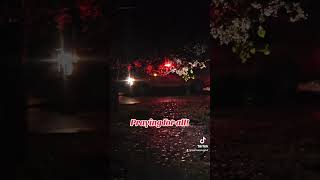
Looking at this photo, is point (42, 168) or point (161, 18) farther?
point (42, 168)

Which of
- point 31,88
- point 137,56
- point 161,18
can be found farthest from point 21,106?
point 161,18

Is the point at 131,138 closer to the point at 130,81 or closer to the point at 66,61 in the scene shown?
the point at 130,81

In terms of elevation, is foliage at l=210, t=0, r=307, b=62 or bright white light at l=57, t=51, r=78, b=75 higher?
foliage at l=210, t=0, r=307, b=62

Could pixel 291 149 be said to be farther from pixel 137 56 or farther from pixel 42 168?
pixel 42 168

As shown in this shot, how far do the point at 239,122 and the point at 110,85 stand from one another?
988 millimetres

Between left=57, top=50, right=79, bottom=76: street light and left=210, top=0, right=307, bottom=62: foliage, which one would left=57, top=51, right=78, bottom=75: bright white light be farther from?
left=210, top=0, right=307, bottom=62: foliage

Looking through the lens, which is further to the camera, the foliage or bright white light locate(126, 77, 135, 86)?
bright white light locate(126, 77, 135, 86)

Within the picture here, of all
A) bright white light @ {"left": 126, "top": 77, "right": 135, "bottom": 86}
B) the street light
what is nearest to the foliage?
bright white light @ {"left": 126, "top": 77, "right": 135, "bottom": 86}

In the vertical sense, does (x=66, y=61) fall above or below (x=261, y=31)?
below

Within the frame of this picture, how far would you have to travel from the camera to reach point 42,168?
135 inches

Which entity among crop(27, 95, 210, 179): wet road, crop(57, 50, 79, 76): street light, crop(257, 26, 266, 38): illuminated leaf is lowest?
crop(27, 95, 210, 179): wet road

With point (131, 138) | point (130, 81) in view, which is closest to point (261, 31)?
point (130, 81)

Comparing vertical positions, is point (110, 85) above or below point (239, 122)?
above

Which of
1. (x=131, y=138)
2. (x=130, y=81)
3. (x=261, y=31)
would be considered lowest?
(x=131, y=138)
